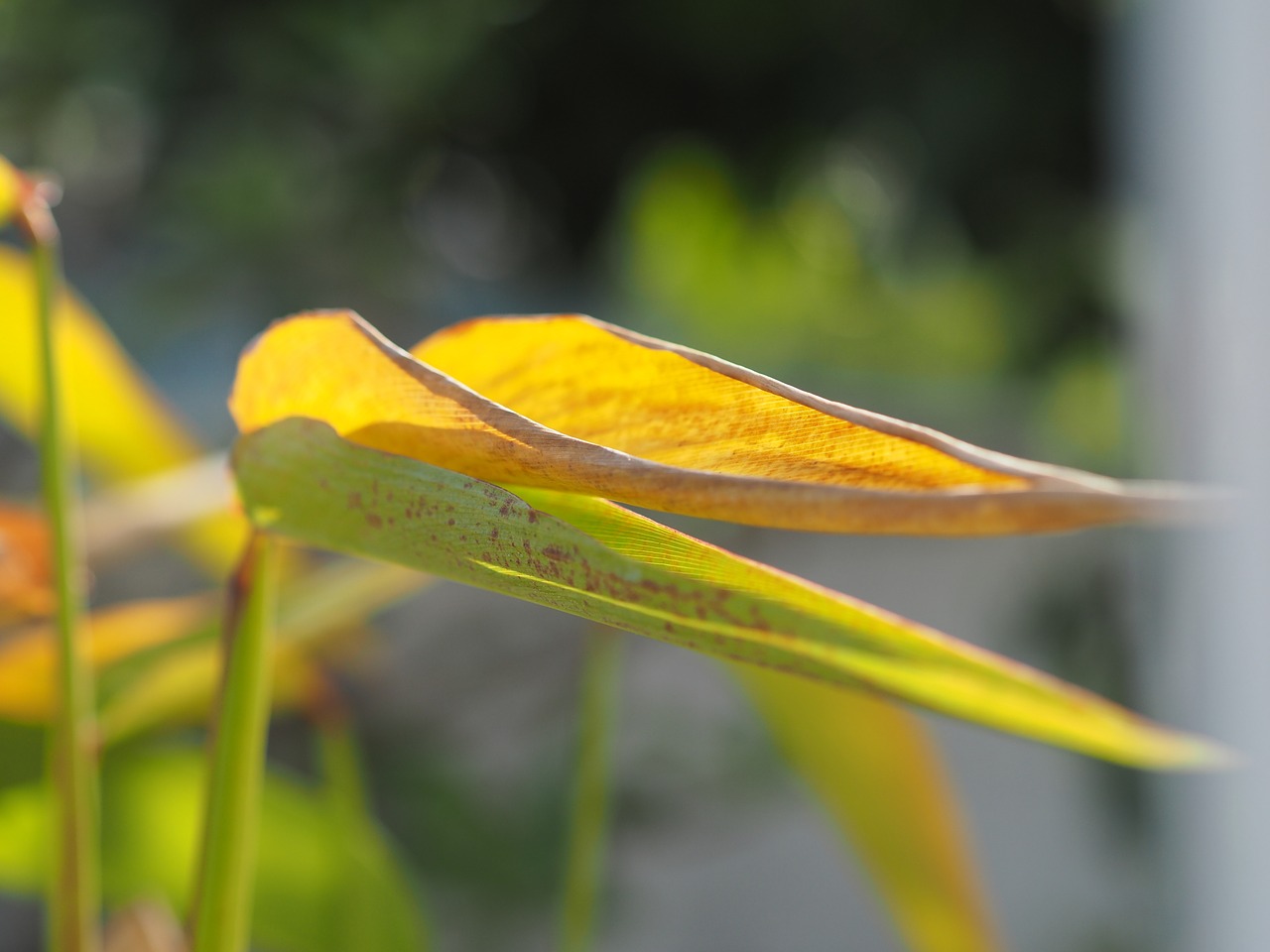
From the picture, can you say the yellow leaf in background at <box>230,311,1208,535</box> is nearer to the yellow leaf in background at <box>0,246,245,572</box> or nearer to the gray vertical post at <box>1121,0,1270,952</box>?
the yellow leaf in background at <box>0,246,245,572</box>

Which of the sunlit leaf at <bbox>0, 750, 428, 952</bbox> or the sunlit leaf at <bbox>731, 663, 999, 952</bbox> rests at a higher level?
the sunlit leaf at <bbox>731, 663, 999, 952</bbox>

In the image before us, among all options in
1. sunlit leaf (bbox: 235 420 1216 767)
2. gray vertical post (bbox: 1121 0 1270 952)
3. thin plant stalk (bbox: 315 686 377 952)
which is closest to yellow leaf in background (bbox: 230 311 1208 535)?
sunlit leaf (bbox: 235 420 1216 767)

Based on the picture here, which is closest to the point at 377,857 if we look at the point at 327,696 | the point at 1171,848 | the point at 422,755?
the point at 327,696

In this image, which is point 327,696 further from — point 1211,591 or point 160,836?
point 1211,591

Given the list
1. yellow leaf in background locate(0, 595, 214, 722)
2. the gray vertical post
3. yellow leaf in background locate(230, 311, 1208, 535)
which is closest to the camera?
yellow leaf in background locate(230, 311, 1208, 535)

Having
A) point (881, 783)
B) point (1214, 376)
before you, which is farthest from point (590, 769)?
point (1214, 376)

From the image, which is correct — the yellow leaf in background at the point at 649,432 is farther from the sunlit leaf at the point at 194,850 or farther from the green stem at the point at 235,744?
the sunlit leaf at the point at 194,850
